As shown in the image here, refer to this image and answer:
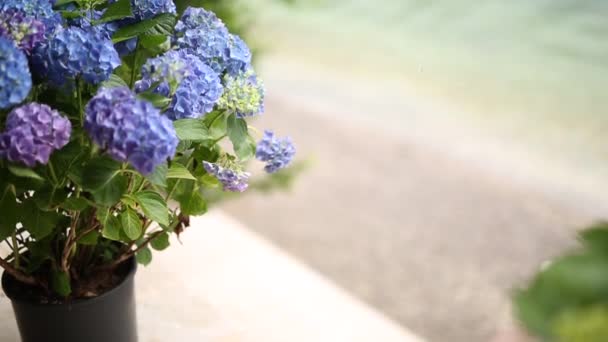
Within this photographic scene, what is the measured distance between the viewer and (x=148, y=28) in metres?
0.70

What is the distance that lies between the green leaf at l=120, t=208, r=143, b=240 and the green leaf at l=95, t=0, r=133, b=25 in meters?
0.20

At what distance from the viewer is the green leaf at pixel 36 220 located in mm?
707

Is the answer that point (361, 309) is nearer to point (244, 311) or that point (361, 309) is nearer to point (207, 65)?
point (244, 311)

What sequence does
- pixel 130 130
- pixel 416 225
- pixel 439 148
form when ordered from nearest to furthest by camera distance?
pixel 130 130 < pixel 416 225 < pixel 439 148

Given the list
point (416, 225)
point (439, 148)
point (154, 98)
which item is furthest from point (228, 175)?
point (439, 148)

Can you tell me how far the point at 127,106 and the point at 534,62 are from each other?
2.65m

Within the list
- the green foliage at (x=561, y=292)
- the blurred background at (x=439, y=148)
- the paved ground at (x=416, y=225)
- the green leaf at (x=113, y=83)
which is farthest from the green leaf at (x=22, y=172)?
the paved ground at (x=416, y=225)

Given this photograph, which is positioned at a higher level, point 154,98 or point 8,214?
point 154,98

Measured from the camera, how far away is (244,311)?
1077 millimetres

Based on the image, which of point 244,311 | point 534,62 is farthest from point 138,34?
point 534,62

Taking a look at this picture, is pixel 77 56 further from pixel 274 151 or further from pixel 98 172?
pixel 274 151

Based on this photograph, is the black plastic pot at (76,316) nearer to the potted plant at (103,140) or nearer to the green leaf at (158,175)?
the potted plant at (103,140)

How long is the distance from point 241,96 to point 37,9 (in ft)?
0.72

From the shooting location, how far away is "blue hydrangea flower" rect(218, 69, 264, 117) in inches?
28.6
